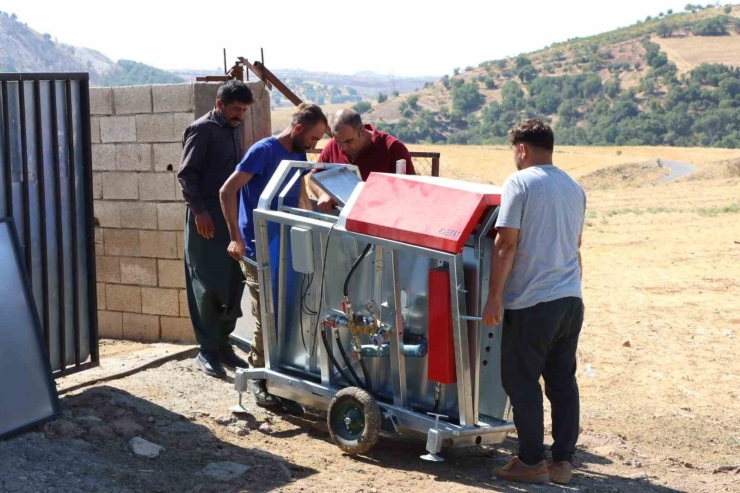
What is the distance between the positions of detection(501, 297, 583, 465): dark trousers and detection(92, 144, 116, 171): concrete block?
4.06 meters

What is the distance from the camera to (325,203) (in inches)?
216

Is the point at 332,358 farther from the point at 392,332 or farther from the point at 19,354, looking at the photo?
the point at 19,354

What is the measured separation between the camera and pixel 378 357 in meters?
5.16

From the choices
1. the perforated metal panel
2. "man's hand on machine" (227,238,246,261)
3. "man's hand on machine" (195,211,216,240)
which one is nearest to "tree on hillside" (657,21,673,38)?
"man's hand on machine" (195,211,216,240)

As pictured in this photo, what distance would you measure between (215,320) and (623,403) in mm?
2859

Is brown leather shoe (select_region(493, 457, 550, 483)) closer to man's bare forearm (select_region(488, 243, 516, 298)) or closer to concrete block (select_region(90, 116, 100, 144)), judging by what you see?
man's bare forearm (select_region(488, 243, 516, 298))

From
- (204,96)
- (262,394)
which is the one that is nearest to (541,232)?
(262,394)

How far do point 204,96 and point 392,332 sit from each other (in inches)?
118

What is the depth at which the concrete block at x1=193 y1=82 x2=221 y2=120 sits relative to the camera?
7.13 m

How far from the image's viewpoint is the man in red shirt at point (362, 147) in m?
5.97

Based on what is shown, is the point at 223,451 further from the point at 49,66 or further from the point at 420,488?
the point at 49,66

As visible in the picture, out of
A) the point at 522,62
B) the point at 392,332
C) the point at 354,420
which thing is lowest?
the point at 354,420

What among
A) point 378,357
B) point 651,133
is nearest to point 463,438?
point 378,357

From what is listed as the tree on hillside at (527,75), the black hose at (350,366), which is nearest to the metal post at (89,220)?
the black hose at (350,366)
